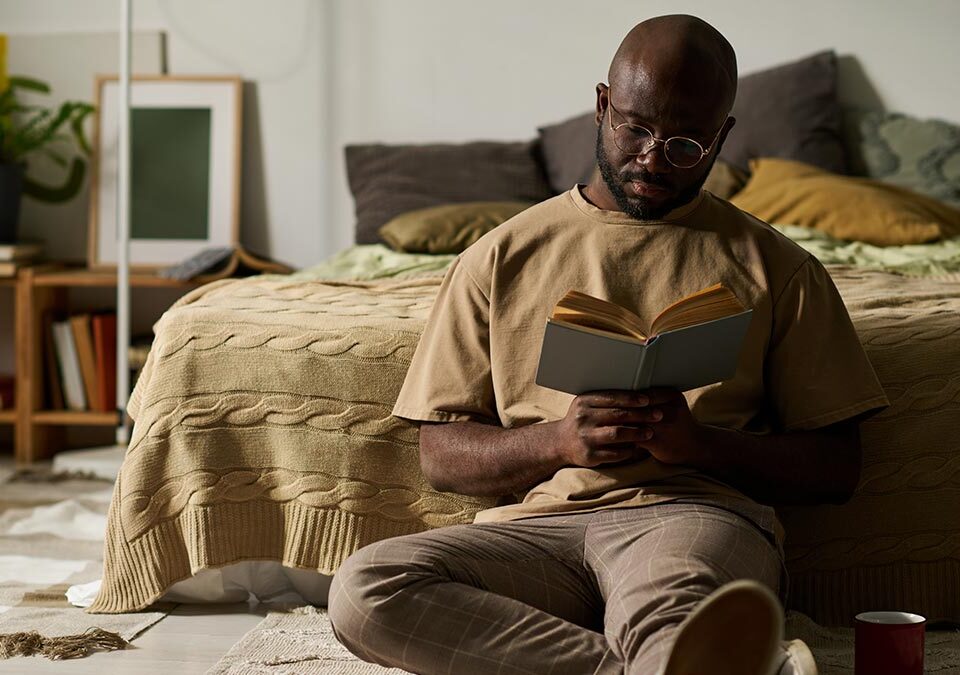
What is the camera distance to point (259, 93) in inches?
160

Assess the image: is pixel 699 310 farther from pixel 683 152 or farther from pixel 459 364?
pixel 459 364

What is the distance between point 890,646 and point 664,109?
745 millimetres

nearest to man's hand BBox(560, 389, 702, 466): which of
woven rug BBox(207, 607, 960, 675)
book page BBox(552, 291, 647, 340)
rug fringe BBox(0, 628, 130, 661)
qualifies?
book page BBox(552, 291, 647, 340)

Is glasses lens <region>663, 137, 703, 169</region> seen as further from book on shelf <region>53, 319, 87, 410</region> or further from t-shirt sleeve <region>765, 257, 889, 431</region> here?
book on shelf <region>53, 319, 87, 410</region>

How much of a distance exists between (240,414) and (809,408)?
0.93m

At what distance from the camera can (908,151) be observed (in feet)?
11.9

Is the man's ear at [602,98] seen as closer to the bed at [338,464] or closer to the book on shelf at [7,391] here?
the bed at [338,464]

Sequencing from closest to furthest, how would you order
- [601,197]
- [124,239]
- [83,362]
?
1. [601,197]
2. [124,239]
3. [83,362]

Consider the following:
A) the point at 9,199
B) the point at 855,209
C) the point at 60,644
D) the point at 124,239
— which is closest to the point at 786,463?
the point at 60,644

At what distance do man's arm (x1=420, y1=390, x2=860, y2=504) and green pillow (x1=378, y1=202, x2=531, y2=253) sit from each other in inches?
58.1

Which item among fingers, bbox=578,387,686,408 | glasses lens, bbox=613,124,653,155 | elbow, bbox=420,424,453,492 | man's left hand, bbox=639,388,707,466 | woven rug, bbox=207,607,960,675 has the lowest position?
woven rug, bbox=207,607,960,675

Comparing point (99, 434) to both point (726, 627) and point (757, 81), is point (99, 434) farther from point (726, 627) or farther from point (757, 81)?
point (726, 627)

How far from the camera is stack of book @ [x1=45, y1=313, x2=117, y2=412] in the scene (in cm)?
378

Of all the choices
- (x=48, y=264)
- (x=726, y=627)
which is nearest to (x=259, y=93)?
(x=48, y=264)
